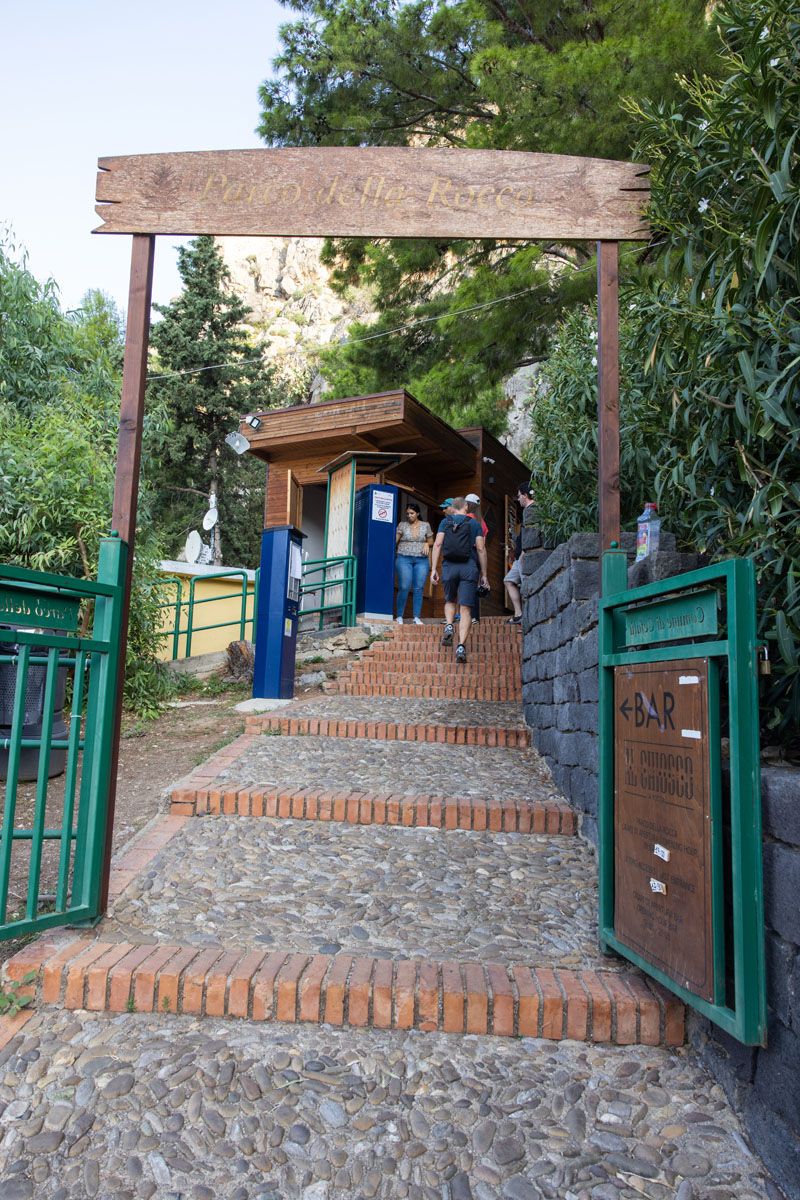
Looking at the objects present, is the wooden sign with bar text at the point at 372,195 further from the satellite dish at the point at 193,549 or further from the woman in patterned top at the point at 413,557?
the satellite dish at the point at 193,549

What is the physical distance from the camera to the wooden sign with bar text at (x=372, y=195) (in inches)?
135

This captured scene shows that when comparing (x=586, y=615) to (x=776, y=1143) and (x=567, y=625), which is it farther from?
(x=776, y=1143)

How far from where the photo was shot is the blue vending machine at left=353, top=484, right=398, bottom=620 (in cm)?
1200

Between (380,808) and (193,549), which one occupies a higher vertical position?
(193,549)

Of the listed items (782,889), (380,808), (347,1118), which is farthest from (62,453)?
(782,889)

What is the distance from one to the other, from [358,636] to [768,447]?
25.0ft

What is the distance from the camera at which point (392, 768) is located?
17.3 feet

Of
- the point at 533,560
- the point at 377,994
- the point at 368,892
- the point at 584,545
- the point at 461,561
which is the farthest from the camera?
the point at 461,561

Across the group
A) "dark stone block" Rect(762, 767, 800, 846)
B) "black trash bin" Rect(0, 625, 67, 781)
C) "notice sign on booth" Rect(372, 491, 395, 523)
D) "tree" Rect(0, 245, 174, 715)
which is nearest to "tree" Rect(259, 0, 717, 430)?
"notice sign on booth" Rect(372, 491, 395, 523)

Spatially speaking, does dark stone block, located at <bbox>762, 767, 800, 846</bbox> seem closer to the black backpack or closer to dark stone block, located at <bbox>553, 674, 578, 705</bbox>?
dark stone block, located at <bbox>553, 674, 578, 705</bbox>

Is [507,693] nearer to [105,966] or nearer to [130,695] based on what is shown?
[130,695]

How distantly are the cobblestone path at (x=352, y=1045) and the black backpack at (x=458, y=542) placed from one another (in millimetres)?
4799

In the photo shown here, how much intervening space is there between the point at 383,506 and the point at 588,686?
8726 mm

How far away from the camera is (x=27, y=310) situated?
36.1 ft
